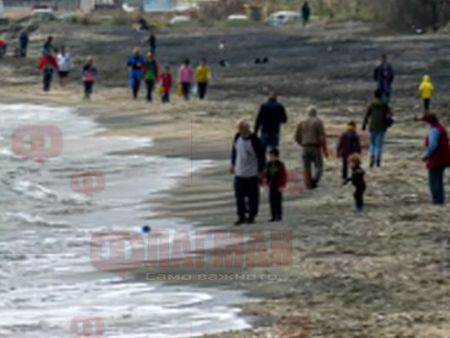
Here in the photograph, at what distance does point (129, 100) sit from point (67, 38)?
43.0m

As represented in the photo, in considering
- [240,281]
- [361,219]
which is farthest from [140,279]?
[361,219]

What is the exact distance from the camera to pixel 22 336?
14570mm

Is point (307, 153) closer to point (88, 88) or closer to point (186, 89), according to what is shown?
point (186, 89)

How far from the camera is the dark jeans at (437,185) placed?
20.8 m

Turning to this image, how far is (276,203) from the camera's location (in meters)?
20.8

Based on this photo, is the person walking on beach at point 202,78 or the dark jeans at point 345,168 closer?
the dark jeans at point 345,168

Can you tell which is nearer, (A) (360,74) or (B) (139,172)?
(B) (139,172)

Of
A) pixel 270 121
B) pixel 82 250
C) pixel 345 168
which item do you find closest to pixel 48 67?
pixel 270 121

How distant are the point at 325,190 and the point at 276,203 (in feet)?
10.1

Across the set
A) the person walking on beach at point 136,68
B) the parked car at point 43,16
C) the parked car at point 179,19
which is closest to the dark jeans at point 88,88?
the person walking on beach at point 136,68

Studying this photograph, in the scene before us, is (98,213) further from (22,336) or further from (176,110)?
(176,110)

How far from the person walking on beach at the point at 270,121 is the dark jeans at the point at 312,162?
145 cm

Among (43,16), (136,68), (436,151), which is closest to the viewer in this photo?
(436,151)

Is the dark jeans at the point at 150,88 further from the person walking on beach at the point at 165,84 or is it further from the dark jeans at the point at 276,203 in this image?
the dark jeans at the point at 276,203
